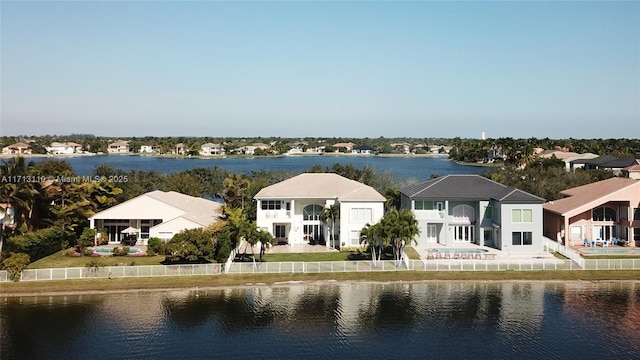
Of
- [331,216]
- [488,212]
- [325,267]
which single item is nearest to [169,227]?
[331,216]

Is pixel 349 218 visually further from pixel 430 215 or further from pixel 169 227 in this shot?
pixel 169 227

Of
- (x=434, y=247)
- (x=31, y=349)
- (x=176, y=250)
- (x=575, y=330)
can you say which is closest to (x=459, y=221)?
(x=434, y=247)

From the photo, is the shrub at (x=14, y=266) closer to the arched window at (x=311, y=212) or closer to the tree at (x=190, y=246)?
the tree at (x=190, y=246)

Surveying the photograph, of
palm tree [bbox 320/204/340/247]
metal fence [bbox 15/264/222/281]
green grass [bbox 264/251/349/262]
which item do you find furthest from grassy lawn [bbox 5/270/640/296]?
palm tree [bbox 320/204/340/247]

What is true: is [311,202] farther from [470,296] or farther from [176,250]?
[470,296]

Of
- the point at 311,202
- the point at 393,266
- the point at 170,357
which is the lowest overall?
the point at 170,357
